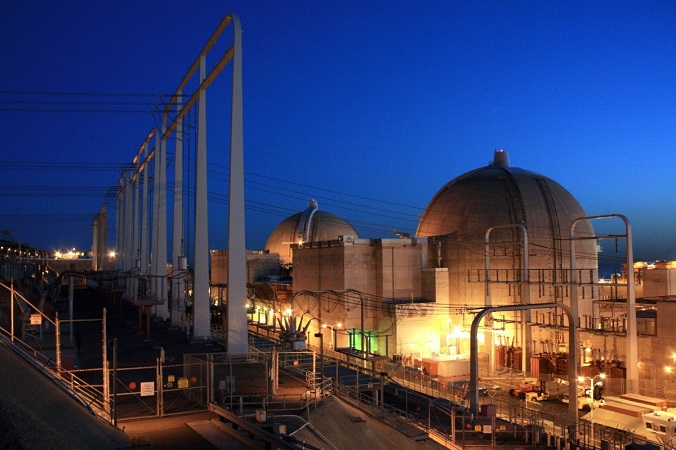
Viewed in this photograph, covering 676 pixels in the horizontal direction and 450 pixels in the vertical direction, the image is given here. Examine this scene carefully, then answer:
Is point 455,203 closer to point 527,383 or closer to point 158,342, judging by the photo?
point 527,383

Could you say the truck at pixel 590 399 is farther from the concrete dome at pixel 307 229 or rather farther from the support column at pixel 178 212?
the concrete dome at pixel 307 229

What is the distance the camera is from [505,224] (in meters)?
52.0

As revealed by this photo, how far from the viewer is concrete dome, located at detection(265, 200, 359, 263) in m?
74.0

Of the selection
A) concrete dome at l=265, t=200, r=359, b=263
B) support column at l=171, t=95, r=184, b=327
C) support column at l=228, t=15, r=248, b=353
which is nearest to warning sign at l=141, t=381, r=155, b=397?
support column at l=228, t=15, r=248, b=353

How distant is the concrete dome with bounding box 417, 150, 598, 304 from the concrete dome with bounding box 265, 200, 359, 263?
1989 centimetres

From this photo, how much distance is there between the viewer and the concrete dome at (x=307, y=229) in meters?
74.0

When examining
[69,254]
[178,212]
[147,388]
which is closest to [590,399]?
[147,388]

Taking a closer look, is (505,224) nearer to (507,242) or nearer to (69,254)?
(507,242)

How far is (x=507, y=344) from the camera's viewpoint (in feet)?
155

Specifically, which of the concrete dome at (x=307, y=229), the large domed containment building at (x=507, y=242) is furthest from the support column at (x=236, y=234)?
the concrete dome at (x=307, y=229)

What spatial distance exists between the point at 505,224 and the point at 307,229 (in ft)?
94.9

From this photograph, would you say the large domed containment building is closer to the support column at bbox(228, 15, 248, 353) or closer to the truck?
the truck

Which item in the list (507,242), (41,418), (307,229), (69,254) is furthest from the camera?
(69,254)

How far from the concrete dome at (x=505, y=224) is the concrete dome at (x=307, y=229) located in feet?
65.3
